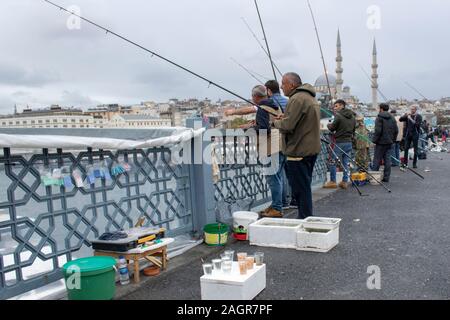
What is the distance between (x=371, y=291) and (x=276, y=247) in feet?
4.87

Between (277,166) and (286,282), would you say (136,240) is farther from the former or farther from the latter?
(277,166)

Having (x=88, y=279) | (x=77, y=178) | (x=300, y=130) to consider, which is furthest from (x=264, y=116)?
(x=88, y=279)

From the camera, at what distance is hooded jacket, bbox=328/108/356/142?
8.66 m

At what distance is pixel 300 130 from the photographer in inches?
191

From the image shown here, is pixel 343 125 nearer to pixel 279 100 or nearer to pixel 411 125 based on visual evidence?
pixel 279 100

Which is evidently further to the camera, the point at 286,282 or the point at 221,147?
the point at 221,147

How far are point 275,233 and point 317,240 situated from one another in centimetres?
50

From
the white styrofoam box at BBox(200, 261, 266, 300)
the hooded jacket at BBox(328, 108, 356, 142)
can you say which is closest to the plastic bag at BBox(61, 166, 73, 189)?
the white styrofoam box at BBox(200, 261, 266, 300)

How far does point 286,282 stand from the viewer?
A: 364 cm

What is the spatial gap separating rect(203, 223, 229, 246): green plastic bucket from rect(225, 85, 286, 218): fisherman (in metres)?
1.22
